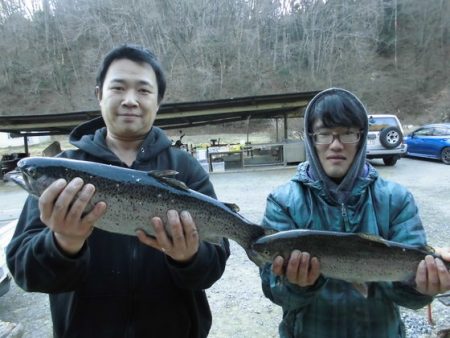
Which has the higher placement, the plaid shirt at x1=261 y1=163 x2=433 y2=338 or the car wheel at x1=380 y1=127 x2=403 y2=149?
the plaid shirt at x1=261 y1=163 x2=433 y2=338

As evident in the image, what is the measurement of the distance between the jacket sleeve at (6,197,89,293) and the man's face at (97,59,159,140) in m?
0.74

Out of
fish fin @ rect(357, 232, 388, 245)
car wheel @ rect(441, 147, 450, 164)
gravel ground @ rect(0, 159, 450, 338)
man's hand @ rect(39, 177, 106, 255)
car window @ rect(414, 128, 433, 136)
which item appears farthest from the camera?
car window @ rect(414, 128, 433, 136)

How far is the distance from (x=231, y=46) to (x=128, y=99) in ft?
194

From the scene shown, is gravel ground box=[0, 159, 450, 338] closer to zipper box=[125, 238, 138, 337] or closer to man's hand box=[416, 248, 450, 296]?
man's hand box=[416, 248, 450, 296]

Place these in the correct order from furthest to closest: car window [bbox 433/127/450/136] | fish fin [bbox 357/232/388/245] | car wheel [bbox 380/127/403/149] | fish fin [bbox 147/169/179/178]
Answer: car window [bbox 433/127/450/136] < car wheel [bbox 380/127/403/149] < fish fin [bbox 357/232/388/245] < fish fin [bbox 147/169/179/178]

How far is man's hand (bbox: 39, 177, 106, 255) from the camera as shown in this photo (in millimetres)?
1935

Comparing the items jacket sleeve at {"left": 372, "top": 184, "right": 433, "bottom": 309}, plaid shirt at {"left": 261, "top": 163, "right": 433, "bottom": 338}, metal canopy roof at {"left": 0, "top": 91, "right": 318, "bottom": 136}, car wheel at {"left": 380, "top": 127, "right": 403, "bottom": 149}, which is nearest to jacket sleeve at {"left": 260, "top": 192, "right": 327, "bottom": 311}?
plaid shirt at {"left": 261, "top": 163, "right": 433, "bottom": 338}

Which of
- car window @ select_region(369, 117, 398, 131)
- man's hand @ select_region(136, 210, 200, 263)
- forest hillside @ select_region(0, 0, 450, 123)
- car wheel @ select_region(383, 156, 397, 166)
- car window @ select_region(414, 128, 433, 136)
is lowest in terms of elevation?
car wheel @ select_region(383, 156, 397, 166)

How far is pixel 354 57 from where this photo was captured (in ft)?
192

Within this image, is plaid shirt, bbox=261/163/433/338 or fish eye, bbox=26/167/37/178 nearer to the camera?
fish eye, bbox=26/167/37/178

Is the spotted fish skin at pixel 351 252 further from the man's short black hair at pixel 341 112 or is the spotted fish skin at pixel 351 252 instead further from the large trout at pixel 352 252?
the man's short black hair at pixel 341 112

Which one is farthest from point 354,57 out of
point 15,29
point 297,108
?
point 15,29

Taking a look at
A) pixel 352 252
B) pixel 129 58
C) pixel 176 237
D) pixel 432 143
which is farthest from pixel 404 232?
pixel 432 143

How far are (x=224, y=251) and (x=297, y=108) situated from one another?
18.0 metres
